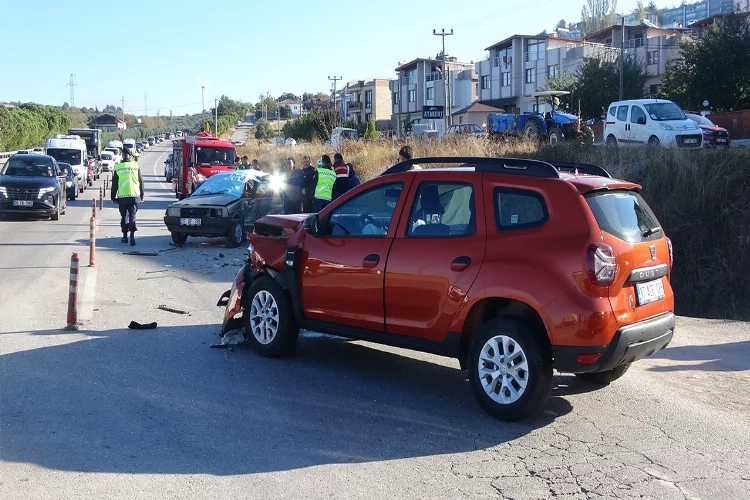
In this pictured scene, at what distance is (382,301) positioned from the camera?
22.7 feet

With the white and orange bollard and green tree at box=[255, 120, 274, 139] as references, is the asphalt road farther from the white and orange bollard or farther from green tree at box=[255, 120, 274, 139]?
green tree at box=[255, 120, 274, 139]

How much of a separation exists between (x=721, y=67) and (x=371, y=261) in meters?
38.2

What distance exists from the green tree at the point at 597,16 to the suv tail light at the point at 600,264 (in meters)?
122

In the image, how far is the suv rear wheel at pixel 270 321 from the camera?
308 inches

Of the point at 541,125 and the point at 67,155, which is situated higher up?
the point at 541,125

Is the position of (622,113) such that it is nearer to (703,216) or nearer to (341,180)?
(703,216)

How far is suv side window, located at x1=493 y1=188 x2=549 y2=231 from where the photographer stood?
613 centimetres

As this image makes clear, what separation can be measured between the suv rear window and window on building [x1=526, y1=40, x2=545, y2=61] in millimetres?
69748

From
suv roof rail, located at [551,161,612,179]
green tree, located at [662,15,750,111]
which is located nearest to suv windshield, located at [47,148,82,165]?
green tree, located at [662,15,750,111]

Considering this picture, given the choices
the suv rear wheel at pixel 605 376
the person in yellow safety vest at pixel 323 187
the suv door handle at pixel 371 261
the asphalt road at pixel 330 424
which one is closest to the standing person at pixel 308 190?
the person in yellow safety vest at pixel 323 187

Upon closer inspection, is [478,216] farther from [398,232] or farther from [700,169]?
[700,169]

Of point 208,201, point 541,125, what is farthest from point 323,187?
point 541,125

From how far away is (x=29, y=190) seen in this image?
2322 cm

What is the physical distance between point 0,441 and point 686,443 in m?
4.80
